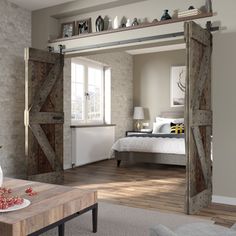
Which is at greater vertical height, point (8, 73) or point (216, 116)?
point (8, 73)

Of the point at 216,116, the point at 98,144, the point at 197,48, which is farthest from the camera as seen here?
the point at 98,144

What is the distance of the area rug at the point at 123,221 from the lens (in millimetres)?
2840

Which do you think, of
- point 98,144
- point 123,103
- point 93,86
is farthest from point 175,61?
point 98,144

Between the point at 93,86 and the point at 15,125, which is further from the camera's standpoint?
the point at 93,86

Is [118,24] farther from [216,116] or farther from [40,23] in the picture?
[216,116]

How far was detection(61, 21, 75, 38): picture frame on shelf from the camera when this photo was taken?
511 centimetres

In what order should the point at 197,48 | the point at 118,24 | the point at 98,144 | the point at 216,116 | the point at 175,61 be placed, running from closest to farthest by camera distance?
the point at 197,48, the point at 216,116, the point at 118,24, the point at 98,144, the point at 175,61

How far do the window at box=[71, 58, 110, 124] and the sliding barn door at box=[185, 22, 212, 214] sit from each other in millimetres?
3566

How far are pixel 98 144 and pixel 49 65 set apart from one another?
281cm

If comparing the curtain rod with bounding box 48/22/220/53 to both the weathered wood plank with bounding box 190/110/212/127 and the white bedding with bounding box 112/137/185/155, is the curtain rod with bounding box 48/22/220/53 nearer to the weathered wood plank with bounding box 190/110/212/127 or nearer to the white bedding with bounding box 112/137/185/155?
the weathered wood plank with bounding box 190/110/212/127

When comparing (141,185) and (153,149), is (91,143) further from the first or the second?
(141,185)

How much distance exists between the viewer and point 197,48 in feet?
11.8

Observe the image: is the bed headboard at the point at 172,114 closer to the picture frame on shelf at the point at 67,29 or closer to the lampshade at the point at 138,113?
the lampshade at the point at 138,113

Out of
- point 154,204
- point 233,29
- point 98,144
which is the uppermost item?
point 233,29
